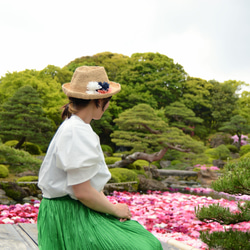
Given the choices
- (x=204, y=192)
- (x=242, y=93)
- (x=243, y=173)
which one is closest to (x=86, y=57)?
(x=242, y=93)

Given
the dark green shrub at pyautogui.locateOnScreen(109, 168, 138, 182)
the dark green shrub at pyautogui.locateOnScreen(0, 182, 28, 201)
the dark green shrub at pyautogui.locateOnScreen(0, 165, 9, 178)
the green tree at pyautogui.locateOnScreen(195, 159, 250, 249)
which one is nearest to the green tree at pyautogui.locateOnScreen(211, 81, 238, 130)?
the dark green shrub at pyautogui.locateOnScreen(109, 168, 138, 182)

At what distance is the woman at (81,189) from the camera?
1.46 metres

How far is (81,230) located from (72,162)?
36cm

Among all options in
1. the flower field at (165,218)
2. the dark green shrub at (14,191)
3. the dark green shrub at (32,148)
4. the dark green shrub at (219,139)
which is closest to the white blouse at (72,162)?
the flower field at (165,218)

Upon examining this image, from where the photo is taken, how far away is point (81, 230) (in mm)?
1525

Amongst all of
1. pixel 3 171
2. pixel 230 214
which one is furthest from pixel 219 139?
pixel 230 214

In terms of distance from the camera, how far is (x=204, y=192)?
1210cm

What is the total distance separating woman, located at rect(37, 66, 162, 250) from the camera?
4.79ft

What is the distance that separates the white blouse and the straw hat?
133 millimetres

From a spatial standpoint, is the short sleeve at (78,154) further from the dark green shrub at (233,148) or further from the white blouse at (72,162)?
the dark green shrub at (233,148)

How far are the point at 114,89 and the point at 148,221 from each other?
4567 mm

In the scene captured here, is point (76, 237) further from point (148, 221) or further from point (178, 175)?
point (178, 175)

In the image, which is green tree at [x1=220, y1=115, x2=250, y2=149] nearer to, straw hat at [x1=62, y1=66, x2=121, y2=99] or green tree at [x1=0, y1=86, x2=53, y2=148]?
green tree at [x1=0, y1=86, x2=53, y2=148]

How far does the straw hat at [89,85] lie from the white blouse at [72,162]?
13 centimetres
